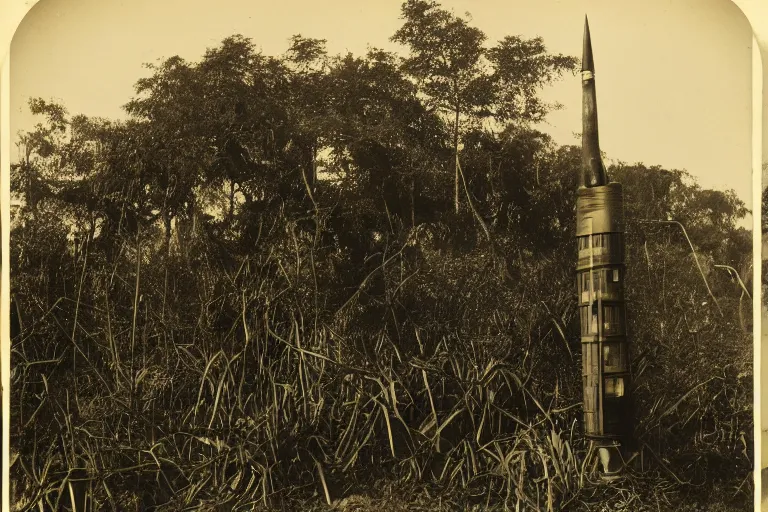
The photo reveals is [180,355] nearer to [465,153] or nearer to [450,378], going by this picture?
[450,378]

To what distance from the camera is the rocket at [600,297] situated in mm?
3344

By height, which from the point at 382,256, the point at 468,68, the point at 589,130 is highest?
the point at 468,68

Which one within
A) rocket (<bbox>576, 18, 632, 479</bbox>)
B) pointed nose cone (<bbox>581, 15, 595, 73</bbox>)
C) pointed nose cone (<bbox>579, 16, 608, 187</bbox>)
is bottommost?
rocket (<bbox>576, 18, 632, 479</bbox>)

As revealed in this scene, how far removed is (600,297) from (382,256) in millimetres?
875

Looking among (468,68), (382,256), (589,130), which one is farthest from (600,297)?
(468,68)

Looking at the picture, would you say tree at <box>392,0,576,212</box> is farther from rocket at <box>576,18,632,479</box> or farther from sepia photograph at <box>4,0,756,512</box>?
rocket at <box>576,18,632,479</box>

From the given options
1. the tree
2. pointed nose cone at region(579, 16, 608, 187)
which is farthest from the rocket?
the tree

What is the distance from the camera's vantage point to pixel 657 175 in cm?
339

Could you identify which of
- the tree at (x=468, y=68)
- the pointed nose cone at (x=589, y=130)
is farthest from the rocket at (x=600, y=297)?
the tree at (x=468, y=68)

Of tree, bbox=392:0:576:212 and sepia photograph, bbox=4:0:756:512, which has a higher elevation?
tree, bbox=392:0:576:212

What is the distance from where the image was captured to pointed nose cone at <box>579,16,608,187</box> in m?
3.38

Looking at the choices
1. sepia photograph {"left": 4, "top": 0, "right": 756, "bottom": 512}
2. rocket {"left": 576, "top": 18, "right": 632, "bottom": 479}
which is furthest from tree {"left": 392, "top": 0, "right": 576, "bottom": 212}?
rocket {"left": 576, "top": 18, "right": 632, "bottom": 479}

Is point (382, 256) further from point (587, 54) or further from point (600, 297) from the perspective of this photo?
point (587, 54)

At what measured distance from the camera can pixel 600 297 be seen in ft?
11.1
